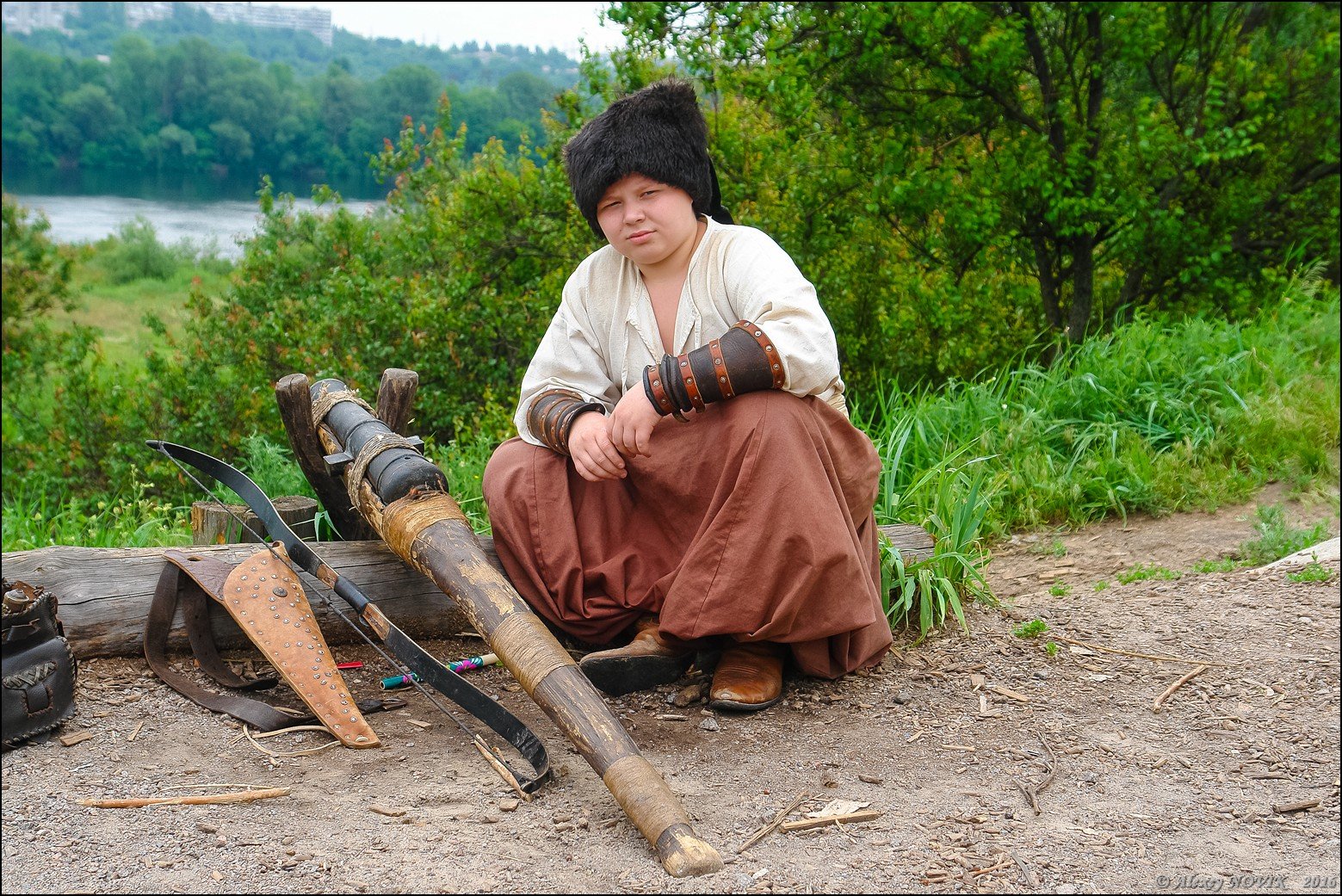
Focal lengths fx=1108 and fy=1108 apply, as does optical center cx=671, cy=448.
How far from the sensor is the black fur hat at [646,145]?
9.11 ft

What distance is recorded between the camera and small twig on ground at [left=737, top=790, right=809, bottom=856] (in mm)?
2092

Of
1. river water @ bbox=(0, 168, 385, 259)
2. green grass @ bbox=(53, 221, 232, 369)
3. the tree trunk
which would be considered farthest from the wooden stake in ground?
river water @ bbox=(0, 168, 385, 259)

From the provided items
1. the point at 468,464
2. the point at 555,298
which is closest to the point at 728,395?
the point at 468,464

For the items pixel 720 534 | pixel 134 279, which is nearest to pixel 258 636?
pixel 720 534

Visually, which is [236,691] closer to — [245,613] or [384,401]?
[245,613]

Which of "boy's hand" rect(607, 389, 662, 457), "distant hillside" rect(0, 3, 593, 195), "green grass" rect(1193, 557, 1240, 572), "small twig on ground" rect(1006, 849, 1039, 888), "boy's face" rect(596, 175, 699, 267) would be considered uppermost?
"distant hillside" rect(0, 3, 593, 195)

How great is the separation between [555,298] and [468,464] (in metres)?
1.58

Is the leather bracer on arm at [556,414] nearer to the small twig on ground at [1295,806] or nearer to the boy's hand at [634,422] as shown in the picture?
the boy's hand at [634,422]

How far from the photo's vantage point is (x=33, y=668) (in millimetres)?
2443

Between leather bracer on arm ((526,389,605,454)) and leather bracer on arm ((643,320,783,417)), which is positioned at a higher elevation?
leather bracer on arm ((643,320,783,417))

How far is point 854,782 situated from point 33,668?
182 centimetres

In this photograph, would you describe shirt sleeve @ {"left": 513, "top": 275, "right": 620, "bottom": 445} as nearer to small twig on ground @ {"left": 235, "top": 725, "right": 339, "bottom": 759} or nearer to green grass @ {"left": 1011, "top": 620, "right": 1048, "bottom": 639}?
small twig on ground @ {"left": 235, "top": 725, "right": 339, "bottom": 759}

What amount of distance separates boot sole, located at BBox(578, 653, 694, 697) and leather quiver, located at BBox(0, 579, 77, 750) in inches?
46.6

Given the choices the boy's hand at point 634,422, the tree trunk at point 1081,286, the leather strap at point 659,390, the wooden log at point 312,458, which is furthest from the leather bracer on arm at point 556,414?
the tree trunk at point 1081,286
